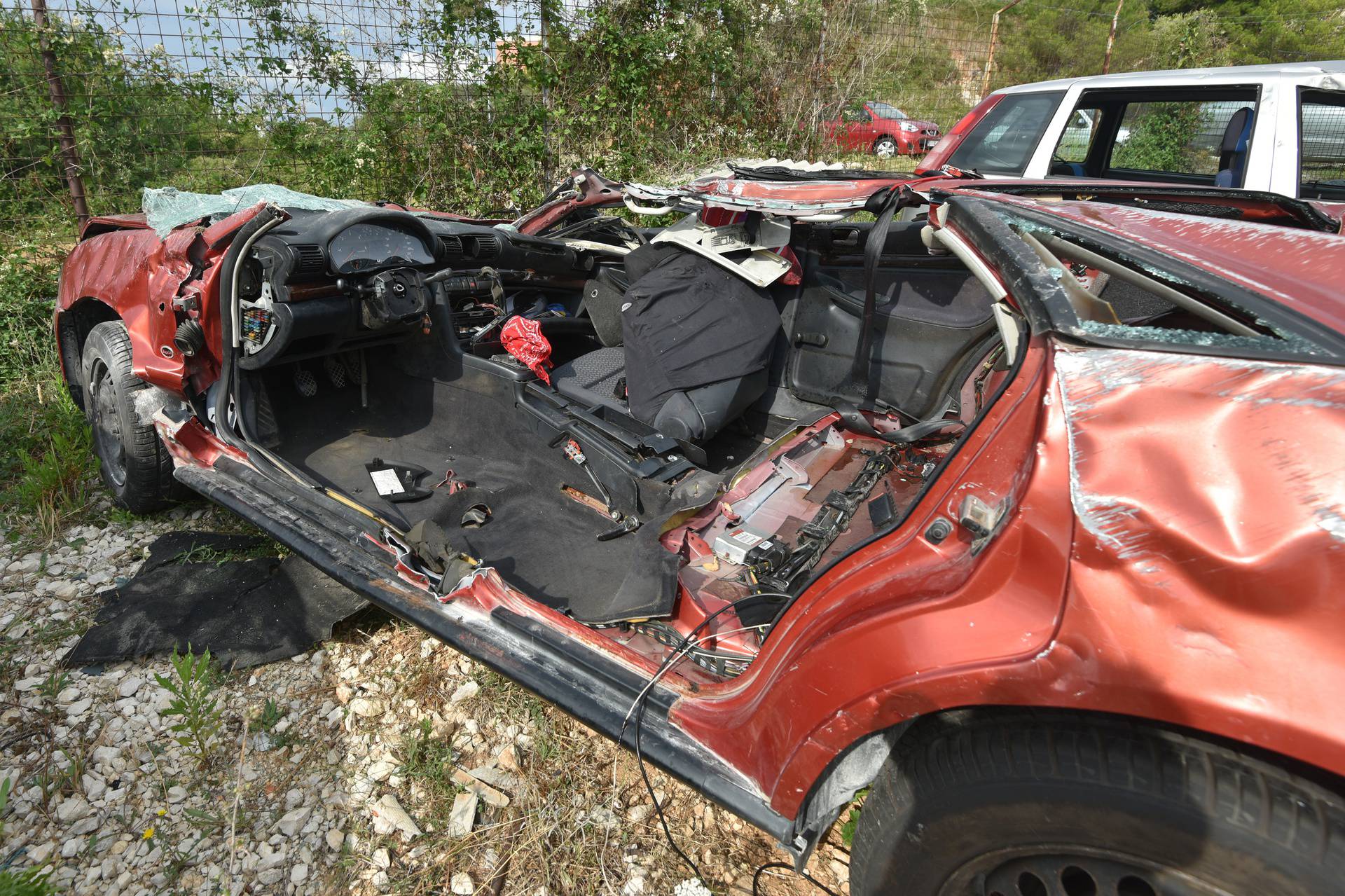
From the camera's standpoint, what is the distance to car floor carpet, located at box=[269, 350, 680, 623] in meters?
2.47

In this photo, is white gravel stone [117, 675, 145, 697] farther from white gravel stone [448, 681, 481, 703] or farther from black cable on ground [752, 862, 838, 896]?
black cable on ground [752, 862, 838, 896]

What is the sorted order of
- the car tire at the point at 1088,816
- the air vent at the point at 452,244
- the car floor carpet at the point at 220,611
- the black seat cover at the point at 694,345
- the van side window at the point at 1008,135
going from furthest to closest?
the van side window at the point at 1008,135
the air vent at the point at 452,244
the black seat cover at the point at 694,345
the car floor carpet at the point at 220,611
the car tire at the point at 1088,816

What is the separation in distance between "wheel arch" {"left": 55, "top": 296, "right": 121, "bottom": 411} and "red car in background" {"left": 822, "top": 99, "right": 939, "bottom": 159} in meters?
8.79

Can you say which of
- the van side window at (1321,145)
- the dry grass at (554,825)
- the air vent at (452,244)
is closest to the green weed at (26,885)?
the dry grass at (554,825)

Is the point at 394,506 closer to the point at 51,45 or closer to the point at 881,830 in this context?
the point at 881,830

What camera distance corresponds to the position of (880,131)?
10859 mm

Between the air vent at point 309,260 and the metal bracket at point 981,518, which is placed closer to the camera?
the metal bracket at point 981,518

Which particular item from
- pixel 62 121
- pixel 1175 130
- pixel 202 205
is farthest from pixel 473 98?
pixel 1175 130

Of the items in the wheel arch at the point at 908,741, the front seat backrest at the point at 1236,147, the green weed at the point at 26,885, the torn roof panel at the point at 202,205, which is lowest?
the green weed at the point at 26,885

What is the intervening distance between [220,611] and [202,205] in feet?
5.79

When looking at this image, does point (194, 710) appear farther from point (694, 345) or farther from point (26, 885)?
point (694, 345)

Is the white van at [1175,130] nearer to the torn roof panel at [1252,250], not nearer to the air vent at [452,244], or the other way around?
the air vent at [452,244]

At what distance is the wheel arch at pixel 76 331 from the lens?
11.9 ft

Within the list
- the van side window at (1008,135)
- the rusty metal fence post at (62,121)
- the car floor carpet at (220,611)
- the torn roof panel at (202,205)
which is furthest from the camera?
the van side window at (1008,135)
